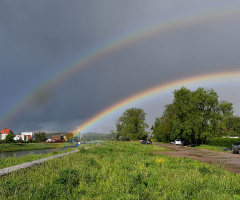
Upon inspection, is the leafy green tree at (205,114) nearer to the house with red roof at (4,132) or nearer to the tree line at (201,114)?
the tree line at (201,114)

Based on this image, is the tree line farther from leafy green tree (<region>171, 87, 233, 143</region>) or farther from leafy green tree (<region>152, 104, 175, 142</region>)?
leafy green tree (<region>152, 104, 175, 142</region>)

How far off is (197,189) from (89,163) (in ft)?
23.3

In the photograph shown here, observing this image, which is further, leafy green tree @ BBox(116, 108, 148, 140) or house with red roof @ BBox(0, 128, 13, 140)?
house with red roof @ BBox(0, 128, 13, 140)

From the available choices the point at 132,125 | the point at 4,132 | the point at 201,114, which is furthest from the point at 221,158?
the point at 4,132

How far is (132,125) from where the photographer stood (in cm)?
9112

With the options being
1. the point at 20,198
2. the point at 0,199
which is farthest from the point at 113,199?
the point at 0,199

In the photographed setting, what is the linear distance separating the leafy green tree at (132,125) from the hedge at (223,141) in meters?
52.4

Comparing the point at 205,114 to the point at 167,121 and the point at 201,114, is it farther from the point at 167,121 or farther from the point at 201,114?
the point at 167,121

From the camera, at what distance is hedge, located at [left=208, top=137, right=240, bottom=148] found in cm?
3186

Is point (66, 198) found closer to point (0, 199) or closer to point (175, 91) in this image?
point (0, 199)

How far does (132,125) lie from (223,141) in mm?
58099

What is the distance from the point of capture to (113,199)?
4824 millimetres

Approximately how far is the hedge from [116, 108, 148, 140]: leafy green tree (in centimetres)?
5240

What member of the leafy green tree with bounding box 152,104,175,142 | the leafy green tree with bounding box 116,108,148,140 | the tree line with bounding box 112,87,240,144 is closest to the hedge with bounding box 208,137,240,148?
the tree line with bounding box 112,87,240,144
